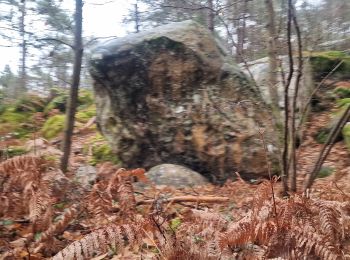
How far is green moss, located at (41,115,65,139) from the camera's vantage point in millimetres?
9102

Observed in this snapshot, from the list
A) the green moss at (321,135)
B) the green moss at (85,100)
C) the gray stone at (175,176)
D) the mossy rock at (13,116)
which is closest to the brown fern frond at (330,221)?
the gray stone at (175,176)

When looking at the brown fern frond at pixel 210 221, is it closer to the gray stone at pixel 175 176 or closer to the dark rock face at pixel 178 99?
A: the gray stone at pixel 175 176

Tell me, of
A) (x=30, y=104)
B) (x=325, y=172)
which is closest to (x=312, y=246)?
(x=325, y=172)

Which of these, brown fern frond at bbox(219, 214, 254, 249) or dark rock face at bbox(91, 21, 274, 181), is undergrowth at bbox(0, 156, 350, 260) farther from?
dark rock face at bbox(91, 21, 274, 181)

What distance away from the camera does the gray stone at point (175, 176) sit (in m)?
5.07

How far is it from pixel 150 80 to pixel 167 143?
1154mm

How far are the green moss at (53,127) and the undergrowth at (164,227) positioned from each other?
621 cm

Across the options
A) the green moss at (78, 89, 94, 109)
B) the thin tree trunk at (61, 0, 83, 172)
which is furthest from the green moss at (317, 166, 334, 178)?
the green moss at (78, 89, 94, 109)

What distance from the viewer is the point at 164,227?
2500 mm

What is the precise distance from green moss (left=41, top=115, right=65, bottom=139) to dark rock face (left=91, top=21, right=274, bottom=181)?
3.46m

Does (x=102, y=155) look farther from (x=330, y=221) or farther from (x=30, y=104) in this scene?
(x=330, y=221)

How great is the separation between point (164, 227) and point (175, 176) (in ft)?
8.85


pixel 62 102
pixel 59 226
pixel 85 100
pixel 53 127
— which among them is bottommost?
pixel 59 226

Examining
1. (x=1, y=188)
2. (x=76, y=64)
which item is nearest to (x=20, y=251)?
(x=1, y=188)
